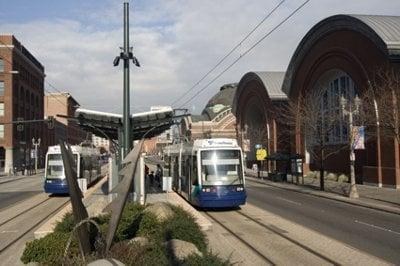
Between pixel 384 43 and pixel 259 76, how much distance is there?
118 ft

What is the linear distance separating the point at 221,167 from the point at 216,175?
429mm

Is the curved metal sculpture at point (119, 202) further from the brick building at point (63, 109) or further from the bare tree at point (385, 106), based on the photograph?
the brick building at point (63, 109)

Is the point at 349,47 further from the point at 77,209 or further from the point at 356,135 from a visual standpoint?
the point at 77,209

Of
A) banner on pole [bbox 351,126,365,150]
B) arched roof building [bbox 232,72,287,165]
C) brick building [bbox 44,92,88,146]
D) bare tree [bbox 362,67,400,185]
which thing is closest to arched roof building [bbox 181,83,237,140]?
arched roof building [bbox 232,72,287,165]

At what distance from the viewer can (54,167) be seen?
33.3 m

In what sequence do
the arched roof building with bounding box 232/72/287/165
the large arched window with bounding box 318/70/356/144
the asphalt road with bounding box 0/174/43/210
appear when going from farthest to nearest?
the arched roof building with bounding box 232/72/287/165 < the large arched window with bounding box 318/70/356/144 < the asphalt road with bounding box 0/174/43/210

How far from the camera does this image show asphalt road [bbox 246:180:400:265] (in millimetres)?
14266

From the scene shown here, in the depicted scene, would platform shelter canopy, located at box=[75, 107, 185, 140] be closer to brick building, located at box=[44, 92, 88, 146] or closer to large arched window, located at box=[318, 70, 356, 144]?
large arched window, located at box=[318, 70, 356, 144]

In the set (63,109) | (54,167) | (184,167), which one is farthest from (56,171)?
(63,109)

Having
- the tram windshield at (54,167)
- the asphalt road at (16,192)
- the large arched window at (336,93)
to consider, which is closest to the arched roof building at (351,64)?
the large arched window at (336,93)

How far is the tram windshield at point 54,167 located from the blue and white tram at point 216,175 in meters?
10.7

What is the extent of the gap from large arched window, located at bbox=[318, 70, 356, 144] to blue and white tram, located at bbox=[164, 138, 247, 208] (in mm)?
24700

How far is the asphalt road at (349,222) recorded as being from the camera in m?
14.3

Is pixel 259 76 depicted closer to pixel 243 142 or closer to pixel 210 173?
pixel 243 142
